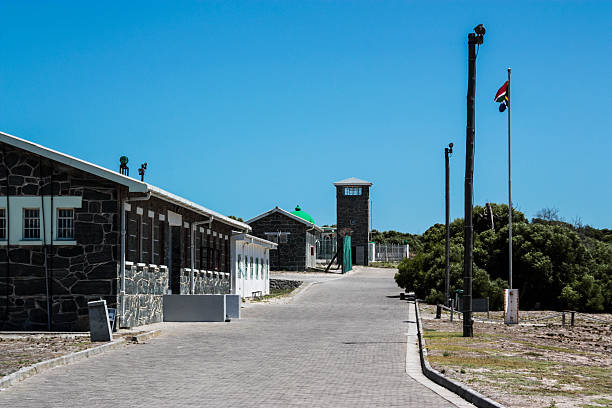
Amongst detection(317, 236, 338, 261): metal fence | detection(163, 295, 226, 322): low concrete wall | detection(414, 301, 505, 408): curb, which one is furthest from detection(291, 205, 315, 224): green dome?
detection(414, 301, 505, 408): curb

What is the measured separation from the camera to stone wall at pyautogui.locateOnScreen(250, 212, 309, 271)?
55500 millimetres

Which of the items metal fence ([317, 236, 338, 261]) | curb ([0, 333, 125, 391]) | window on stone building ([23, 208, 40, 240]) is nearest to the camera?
curb ([0, 333, 125, 391])

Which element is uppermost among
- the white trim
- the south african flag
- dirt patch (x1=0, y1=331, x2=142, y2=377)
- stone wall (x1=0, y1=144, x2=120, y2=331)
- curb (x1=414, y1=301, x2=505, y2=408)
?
the south african flag

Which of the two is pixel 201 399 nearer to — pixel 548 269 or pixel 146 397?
pixel 146 397

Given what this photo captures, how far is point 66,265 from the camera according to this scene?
791 inches

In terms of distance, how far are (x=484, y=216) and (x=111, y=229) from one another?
93.4 ft

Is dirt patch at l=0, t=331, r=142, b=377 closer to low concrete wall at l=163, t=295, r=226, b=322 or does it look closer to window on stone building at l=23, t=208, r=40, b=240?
window on stone building at l=23, t=208, r=40, b=240

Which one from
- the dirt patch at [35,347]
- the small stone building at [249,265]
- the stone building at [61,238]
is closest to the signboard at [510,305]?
the stone building at [61,238]

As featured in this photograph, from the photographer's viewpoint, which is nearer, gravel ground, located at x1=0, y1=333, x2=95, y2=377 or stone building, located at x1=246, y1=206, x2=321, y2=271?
gravel ground, located at x1=0, y1=333, x2=95, y2=377

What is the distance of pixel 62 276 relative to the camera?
2009cm

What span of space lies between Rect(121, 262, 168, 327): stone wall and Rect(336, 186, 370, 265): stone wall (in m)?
44.4

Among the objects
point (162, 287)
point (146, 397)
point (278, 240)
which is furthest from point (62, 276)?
point (278, 240)

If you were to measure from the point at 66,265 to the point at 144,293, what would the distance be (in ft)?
8.61

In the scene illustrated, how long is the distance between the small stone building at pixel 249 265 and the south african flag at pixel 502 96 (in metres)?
11.6
